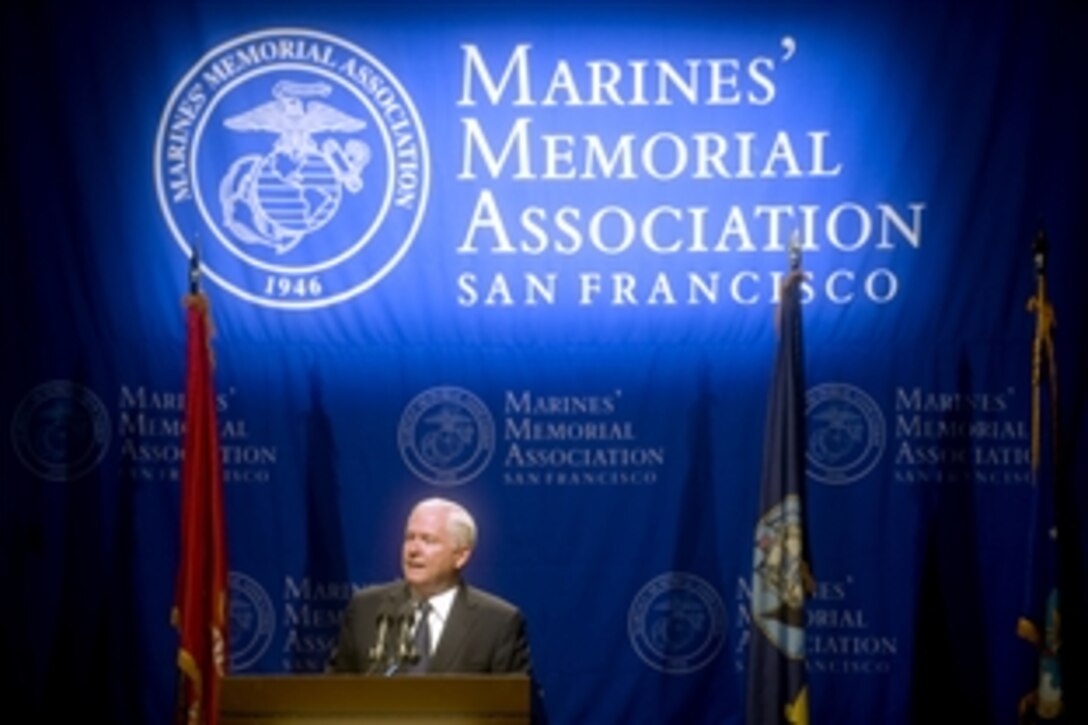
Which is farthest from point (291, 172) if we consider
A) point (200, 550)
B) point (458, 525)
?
point (458, 525)

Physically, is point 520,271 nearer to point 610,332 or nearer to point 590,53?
point 610,332

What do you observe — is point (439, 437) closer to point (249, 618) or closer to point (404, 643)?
point (249, 618)

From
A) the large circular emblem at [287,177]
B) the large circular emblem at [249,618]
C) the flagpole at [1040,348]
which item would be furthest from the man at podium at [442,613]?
the flagpole at [1040,348]

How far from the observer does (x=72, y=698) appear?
5.86 metres

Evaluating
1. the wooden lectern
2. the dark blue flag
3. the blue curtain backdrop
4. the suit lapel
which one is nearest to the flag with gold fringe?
the blue curtain backdrop

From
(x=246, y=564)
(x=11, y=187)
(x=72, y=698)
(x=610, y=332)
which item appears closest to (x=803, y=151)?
(x=610, y=332)

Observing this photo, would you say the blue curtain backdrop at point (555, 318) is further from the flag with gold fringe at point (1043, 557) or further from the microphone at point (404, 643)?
the microphone at point (404, 643)

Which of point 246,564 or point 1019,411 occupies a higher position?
point 1019,411

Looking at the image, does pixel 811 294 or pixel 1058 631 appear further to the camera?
pixel 811 294

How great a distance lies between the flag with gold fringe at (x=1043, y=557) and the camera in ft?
17.7

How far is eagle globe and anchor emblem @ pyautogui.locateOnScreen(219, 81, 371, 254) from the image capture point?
236 inches

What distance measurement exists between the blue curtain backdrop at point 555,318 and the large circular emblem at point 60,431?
1cm

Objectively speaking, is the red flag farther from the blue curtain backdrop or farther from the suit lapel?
the suit lapel

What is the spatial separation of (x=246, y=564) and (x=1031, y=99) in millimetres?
3504
